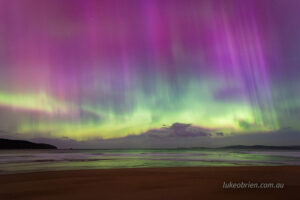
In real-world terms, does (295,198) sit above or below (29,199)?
below

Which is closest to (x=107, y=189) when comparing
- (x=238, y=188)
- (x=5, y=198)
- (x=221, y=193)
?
(x=5, y=198)

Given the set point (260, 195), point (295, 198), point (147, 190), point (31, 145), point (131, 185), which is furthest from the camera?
point (31, 145)

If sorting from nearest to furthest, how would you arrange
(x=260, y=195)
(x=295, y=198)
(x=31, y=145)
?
(x=295, y=198)
(x=260, y=195)
(x=31, y=145)

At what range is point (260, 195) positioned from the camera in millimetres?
10320

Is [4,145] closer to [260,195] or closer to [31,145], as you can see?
[31,145]

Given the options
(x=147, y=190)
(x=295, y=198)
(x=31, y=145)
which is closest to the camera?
(x=295, y=198)

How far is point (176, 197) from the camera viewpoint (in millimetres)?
10055

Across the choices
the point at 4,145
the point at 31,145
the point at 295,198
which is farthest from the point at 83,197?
the point at 31,145

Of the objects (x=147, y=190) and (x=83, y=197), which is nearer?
(x=83, y=197)

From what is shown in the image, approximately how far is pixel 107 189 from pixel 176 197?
355 cm

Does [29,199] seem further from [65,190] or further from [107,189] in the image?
[107,189]

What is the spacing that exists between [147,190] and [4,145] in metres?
184

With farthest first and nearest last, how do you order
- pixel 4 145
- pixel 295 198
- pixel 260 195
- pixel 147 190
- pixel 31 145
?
pixel 31 145 < pixel 4 145 < pixel 147 190 < pixel 260 195 < pixel 295 198

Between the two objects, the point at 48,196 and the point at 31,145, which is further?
the point at 31,145
